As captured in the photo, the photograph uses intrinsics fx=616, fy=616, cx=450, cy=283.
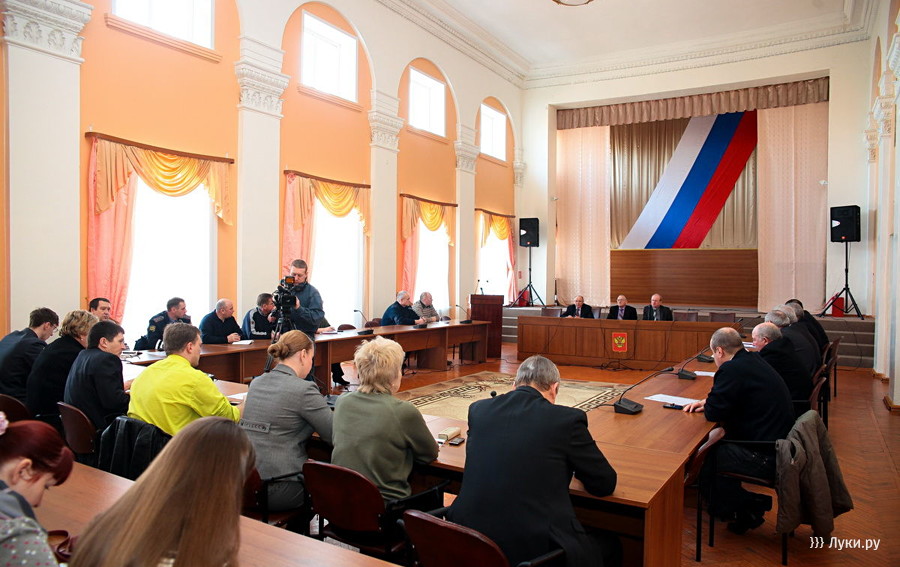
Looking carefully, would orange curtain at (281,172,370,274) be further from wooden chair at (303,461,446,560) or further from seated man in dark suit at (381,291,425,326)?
wooden chair at (303,461,446,560)

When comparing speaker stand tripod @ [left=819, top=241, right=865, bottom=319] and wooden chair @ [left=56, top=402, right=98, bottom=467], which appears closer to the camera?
wooden chair @ [left=56, top=402, right=98, bottom=467]

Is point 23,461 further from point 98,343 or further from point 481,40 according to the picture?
point 481,40

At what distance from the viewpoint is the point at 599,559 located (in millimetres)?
2111

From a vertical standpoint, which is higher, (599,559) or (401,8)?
(401,8)

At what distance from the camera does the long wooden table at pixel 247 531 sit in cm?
172

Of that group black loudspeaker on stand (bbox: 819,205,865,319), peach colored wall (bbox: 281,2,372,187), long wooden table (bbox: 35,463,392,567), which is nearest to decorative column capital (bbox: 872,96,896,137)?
black loudspeaker on stand (bbox: 819,205,865,319)

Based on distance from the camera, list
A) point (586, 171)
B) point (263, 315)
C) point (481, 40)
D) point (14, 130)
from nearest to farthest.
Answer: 1. point (14, 130)
2. point (263, 315)
3. point (481, 40)
4. point (586, 171)

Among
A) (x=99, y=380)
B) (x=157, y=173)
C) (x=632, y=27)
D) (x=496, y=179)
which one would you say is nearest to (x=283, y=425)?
(x=99, y=380)

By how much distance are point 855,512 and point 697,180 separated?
11926 mm

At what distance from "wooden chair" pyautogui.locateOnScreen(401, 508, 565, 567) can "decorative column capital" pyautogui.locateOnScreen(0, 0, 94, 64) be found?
19.4 feet

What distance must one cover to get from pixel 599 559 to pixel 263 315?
5582 mm

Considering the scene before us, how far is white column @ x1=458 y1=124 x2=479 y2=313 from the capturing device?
39.5 feet

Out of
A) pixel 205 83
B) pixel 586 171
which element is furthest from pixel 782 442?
pixel 586 171

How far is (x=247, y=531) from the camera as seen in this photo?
1902mm
